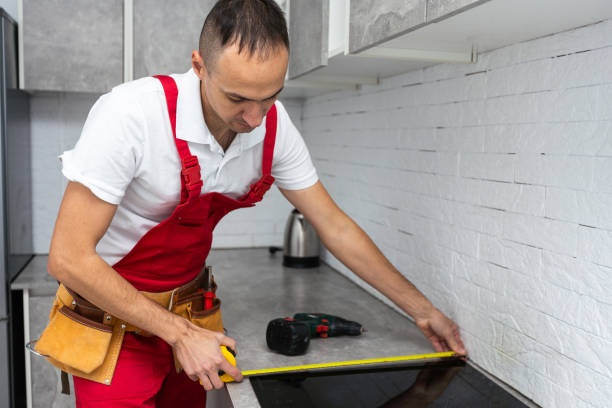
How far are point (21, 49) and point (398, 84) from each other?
1.40m

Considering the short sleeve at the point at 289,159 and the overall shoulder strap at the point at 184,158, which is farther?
the short sleeve at the point at 289,159

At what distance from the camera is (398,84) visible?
5.78ft

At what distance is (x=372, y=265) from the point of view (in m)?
1.38

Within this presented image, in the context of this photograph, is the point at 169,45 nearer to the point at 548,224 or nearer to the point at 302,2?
the point at 302,2

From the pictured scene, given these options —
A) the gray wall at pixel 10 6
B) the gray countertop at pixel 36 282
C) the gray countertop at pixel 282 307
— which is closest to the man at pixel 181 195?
the gray countertop at pixel 282 307

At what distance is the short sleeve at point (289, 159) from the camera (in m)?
1.33

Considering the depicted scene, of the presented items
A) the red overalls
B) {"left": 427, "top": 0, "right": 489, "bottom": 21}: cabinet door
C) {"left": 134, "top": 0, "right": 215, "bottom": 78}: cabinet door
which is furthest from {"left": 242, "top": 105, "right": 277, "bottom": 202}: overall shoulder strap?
{"left": 134, "top": 0, "right": 215, "bottom": 78}: cabinet door

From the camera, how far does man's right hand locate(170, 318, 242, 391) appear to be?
3.44 ft

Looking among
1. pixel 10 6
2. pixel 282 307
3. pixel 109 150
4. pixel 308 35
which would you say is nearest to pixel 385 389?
pixel 282 307

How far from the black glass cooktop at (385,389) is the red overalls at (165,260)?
23 centimetres

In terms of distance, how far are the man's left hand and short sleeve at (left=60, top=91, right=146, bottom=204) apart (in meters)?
0.78

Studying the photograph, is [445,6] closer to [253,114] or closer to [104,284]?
[253,114]

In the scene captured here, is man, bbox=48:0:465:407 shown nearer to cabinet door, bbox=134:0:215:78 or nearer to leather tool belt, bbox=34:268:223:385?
leather tool belt, bbox=34:268:223:385

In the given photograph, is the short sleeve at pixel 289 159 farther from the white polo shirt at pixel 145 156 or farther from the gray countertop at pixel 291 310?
the gray countertop at pixel 291 310
